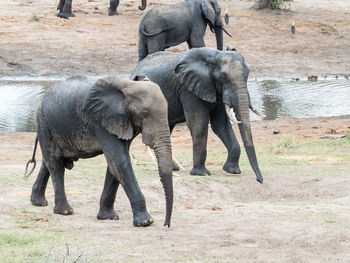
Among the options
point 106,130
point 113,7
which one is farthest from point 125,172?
point 113,7

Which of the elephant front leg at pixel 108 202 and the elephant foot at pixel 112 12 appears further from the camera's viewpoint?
the elephant foot at pixel 112 12

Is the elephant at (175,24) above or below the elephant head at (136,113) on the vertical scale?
below

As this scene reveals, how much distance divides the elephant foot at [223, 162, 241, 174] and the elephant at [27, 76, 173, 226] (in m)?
3.42

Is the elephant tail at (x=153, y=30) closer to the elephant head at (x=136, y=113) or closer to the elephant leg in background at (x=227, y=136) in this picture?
the elephant leg in background at (x=227, y=136)

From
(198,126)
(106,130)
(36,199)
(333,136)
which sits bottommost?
(333,136)

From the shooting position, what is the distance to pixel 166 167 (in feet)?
23.2

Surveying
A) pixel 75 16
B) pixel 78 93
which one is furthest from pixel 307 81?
pixel 78 93

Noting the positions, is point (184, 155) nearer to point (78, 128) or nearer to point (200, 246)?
point (78, 128)

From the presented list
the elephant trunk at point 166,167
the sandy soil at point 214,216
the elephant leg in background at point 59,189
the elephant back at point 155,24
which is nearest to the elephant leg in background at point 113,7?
the elephant back at point 155,24

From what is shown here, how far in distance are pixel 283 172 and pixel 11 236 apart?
526 cm

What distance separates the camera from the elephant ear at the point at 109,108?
24.8ft

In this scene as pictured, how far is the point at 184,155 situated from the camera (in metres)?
13.3

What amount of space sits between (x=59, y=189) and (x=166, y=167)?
1612mm

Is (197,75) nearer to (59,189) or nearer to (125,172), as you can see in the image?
(59,189)
